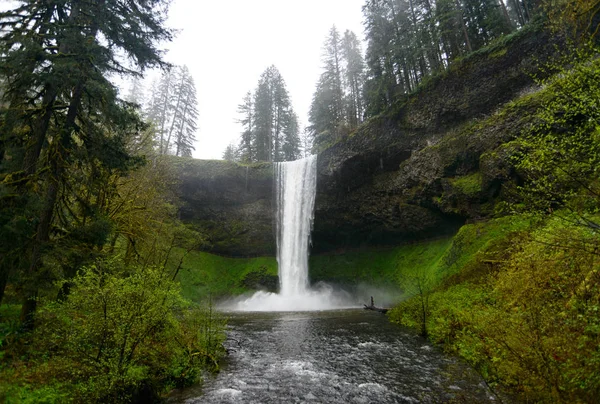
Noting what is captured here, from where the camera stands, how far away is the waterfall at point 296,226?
2872cm

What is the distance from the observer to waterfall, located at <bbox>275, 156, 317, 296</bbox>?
2872cm

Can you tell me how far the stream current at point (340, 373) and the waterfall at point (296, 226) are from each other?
17516 millimetres

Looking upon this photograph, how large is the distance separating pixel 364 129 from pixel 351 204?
6727 mm

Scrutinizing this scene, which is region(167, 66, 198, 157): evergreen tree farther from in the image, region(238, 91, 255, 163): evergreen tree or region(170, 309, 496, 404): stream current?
region(170, 309, 496, 404): stream current

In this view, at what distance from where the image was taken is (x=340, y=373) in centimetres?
734

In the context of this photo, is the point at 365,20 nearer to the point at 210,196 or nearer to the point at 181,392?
the point at 210,196

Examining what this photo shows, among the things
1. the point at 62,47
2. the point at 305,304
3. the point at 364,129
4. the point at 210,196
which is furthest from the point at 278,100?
the point at 62,47

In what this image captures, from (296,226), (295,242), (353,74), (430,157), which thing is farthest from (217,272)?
(353,74)

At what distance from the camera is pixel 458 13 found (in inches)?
910

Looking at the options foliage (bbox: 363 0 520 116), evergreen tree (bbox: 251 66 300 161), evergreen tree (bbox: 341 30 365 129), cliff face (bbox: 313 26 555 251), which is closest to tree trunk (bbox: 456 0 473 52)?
foliage (bbox: 363 0 520 116)

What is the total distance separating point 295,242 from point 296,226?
152cm

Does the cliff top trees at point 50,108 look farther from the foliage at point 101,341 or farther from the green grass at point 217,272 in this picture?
the green grass at point 217,272

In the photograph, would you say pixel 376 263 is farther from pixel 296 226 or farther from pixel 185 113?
pixel 185 113

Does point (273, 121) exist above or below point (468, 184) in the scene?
above
